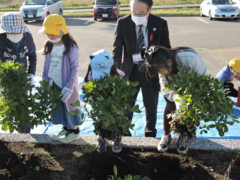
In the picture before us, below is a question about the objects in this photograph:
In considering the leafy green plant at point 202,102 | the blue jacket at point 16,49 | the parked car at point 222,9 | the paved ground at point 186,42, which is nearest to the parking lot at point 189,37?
the paved ground at point 186,42

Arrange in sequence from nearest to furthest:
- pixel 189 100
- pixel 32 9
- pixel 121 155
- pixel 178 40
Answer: pixel 189 100 → pixel 121 155 → pixel 178 40 → pixel 32 9

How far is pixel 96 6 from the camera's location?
15.4 meters

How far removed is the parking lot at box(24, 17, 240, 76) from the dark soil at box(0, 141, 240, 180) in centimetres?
388

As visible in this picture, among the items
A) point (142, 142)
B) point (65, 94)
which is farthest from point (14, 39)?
point (142, 142)

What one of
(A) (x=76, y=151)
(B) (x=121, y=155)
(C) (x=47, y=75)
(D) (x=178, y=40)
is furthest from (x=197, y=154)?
(D) (x=178, y=40)

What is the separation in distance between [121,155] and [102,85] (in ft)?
2.63

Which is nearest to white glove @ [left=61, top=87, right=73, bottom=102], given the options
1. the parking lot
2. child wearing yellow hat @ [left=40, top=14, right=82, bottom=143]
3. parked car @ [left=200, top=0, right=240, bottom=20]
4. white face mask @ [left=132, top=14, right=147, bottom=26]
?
child wearing yellow hat @ [left=40, top=14, right=82, bottom=143]

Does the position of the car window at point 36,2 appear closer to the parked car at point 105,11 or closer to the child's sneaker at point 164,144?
the parked car at point 105,11

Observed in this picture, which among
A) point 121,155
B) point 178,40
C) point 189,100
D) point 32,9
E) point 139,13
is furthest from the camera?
point 32,9

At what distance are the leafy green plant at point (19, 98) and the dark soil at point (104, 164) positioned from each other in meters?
0.34

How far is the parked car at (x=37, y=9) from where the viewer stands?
14.6 meters

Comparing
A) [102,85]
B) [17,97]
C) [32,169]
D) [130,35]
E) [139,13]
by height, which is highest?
[139,13]

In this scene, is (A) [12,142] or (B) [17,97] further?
(A) [12,142]

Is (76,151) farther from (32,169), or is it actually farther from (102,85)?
(102,85)
